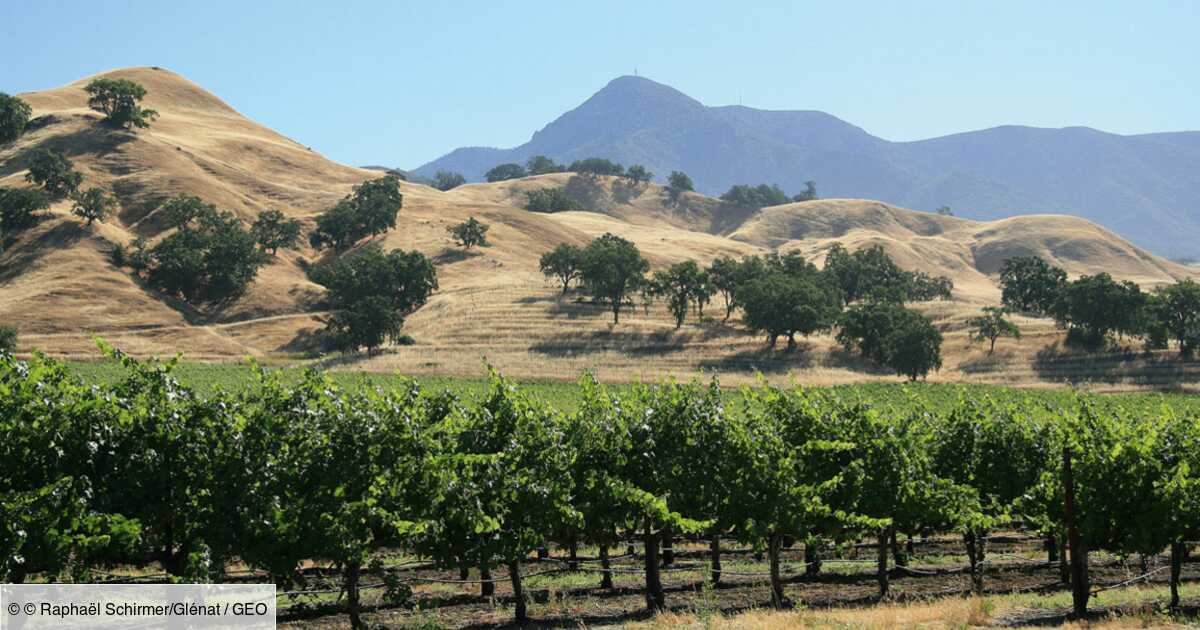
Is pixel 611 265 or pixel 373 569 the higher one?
pixel 611 265

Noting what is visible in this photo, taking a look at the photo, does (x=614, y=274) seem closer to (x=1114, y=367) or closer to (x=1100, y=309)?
(x=1100, y=309)

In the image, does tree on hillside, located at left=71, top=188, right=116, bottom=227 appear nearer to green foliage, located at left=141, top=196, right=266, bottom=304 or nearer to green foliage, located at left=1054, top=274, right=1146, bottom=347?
green foliage, located at left=141, top=196, right=266, bottom=304

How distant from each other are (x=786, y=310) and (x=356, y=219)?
86.4m

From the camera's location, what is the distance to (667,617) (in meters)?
24.7

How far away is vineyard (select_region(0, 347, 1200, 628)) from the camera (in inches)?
846

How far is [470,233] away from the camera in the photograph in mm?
161125

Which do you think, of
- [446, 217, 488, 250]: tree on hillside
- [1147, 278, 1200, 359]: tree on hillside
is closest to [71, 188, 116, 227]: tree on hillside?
[446, 217, 488, 250]: tree on hillside

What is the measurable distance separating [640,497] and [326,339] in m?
99.7

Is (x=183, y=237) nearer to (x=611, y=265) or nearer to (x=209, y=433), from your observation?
(x=611, y=265)

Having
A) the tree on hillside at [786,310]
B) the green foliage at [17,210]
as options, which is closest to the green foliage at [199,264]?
the green foliage at [17,210]

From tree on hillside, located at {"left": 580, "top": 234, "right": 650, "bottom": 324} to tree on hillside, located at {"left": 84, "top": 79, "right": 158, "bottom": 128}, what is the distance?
4441 inches

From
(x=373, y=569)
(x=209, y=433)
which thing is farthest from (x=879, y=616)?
(x=209, y=433)

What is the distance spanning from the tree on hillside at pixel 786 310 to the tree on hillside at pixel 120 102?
460ft

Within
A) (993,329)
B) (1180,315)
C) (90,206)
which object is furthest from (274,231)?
(1180,315)
